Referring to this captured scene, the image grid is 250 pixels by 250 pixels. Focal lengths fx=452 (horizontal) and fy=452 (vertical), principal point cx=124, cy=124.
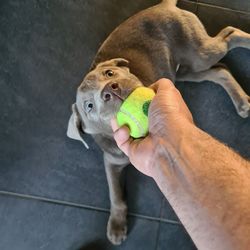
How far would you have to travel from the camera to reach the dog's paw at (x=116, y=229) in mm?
2609

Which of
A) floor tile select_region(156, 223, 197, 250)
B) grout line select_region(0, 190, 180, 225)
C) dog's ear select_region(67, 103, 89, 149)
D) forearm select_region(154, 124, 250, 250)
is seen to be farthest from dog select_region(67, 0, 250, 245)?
forearm select_region(154, 124, 250, 250)

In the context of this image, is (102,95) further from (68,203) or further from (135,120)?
(68,203)

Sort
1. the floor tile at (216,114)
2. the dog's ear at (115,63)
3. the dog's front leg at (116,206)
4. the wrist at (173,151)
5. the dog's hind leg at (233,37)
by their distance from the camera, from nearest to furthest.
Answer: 1. the wrist at (173,151)
2. the dog's ear at (115,63)
3. the dog's front leg at (116,206)
4. the dog's hind leg at (233,37)
5. the floor tile at (216,114)

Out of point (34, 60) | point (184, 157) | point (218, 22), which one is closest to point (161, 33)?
point (218, 22)

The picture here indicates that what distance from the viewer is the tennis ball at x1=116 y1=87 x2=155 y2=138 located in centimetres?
181

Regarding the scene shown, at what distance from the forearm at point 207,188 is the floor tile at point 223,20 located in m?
1.37

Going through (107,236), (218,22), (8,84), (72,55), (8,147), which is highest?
(218,22)

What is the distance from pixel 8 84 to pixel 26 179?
607mm

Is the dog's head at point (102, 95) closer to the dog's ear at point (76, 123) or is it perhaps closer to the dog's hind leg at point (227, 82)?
the dog's ear at point (76, 123)

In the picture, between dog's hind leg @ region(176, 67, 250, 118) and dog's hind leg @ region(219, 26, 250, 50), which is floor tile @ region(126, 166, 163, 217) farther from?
dog's hind leg @ region(219, 26, 250, 50)

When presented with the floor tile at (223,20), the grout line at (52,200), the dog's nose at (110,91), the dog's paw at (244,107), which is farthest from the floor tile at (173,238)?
the floor tile at (223,20)

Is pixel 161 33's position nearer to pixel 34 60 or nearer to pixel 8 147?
pixel 34 60

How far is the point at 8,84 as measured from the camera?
284cm

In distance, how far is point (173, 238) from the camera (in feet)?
8.76
